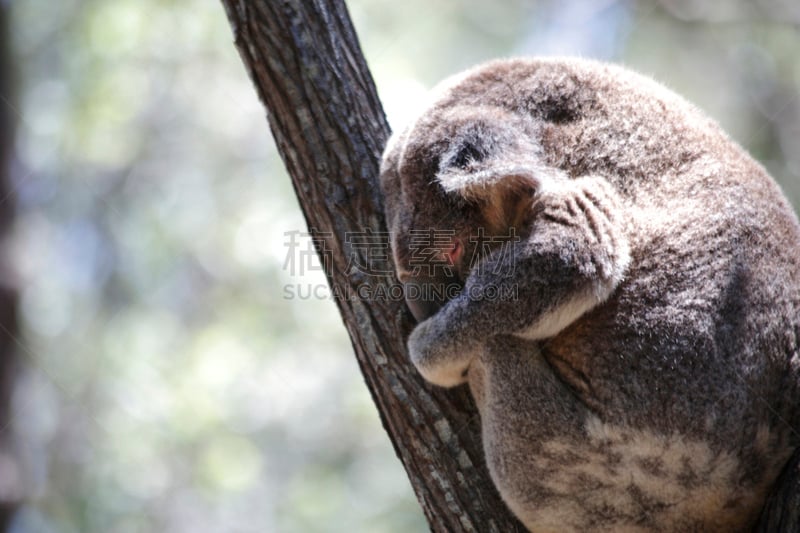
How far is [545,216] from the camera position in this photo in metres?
3.17

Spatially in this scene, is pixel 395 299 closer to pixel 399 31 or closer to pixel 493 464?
pixel 493 464

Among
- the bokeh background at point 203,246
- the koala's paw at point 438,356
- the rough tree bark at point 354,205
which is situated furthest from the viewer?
the bokeh background at point 203,246

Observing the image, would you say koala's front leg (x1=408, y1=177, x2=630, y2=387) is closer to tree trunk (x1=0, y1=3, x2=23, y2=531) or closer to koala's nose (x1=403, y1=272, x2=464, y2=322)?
koala's nose (x1=403, y1=272, x2=464, y2=322)

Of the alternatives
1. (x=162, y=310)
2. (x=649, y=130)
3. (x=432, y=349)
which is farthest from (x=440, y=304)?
(x=162, y=310)

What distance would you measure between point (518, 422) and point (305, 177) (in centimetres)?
146

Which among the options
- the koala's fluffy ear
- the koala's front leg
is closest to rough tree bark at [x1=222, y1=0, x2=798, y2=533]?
the koala's front leg

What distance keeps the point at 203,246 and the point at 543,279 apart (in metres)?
13.5

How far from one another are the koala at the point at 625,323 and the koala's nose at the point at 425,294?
0.18m

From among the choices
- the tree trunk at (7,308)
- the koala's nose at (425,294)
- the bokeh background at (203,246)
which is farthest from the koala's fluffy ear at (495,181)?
the bokeh background at (203,246)

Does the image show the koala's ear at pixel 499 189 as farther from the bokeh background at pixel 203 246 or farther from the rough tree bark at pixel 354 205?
the bokeh background at pixel 203 246

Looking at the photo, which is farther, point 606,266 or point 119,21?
point 119,21

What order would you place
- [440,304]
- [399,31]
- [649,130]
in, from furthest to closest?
[399,31] < [440,304] < [649,130]

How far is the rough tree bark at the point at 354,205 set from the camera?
330 cm

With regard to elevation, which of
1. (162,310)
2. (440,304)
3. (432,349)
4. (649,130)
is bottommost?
(432,349)
